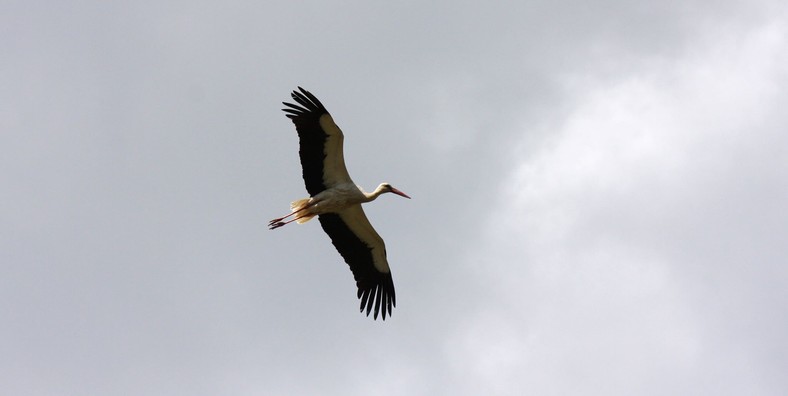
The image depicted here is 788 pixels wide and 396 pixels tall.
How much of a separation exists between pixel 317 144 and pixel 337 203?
3.77 feet

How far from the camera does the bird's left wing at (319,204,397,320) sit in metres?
21.7

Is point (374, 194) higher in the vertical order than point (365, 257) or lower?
higher

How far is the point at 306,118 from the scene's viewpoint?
20.2 m

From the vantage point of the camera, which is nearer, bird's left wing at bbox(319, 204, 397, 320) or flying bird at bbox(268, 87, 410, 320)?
flying bird at bbox(268, 87, 410, 320)

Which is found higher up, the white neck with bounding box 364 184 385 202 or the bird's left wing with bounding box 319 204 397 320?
the white neck with bounding box 364 184 385 202

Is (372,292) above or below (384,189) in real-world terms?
below

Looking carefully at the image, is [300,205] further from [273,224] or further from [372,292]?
[372,292]

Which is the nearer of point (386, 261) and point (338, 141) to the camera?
point (338, 141)

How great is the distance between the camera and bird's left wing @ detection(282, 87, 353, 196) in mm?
20141

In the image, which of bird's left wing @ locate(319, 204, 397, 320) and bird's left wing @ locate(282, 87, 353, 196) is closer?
bird's left wing @ locate(282, 87, 353, 196)

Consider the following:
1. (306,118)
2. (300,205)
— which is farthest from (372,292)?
(306,118)

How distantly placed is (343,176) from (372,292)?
2.28m

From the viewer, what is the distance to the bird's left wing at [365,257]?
2170cm

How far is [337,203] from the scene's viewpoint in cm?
2095
